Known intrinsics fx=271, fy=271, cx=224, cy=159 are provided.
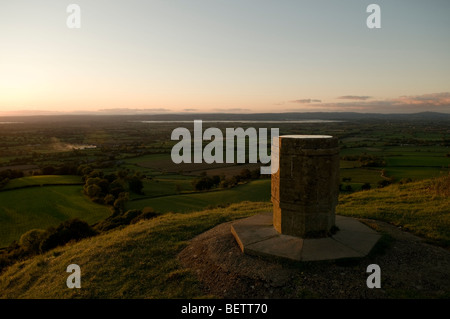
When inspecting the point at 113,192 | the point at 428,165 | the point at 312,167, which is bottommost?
the point at 113,192

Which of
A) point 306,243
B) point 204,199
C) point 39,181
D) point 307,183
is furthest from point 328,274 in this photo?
point 39,181

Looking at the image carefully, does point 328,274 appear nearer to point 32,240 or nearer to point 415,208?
point 415,208

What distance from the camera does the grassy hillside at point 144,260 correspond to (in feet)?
20.5

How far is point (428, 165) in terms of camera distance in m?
38.1

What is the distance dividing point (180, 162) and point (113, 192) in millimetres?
31754

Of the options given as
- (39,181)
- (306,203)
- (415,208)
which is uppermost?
(306,203)

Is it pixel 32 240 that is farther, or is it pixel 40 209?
pixel 40 209

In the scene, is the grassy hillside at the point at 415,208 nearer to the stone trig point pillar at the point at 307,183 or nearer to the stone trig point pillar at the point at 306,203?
the stone trig point pillar at the point at 306,203

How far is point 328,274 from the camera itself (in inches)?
234

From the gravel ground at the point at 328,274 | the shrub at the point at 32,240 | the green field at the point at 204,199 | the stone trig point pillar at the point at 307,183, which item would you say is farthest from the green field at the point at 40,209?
the stone trig point pillar at the point at 307,183

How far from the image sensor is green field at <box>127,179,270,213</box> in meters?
27.8

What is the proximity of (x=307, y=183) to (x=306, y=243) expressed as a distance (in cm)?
158

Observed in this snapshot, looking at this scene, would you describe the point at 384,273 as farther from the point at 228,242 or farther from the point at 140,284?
the point at 140,284
